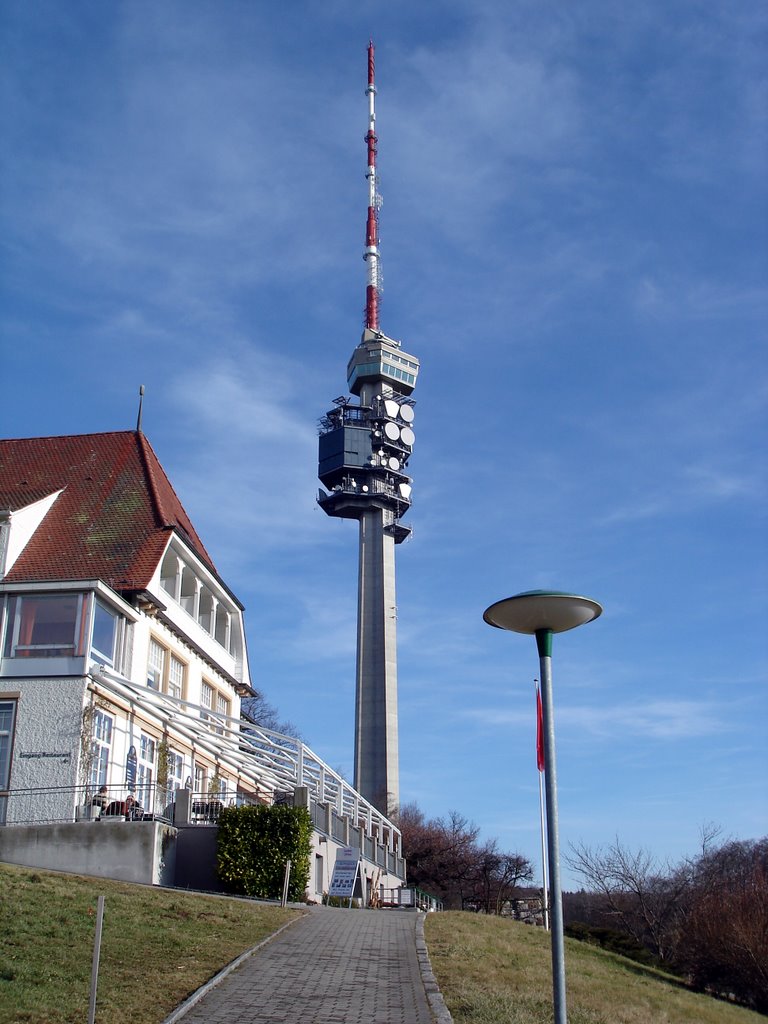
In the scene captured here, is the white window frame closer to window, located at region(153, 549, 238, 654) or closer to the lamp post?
window, located at region(153, 549, 238, 654)

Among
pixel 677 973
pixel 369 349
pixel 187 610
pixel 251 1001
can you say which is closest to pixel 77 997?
pixel 251 1001

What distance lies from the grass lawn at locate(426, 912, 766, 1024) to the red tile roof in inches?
497

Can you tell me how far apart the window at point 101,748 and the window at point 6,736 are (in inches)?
76.4

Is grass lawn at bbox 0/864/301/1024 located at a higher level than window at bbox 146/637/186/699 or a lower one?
lower

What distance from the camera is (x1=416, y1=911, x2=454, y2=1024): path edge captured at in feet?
39.3

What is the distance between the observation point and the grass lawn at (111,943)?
11.4m

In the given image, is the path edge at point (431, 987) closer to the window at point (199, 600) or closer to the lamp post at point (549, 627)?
the lamp post at point (549, 627)

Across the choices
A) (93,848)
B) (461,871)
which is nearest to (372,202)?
(461,871)

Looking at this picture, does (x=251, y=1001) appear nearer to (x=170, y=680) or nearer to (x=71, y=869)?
(x=71, y=869)

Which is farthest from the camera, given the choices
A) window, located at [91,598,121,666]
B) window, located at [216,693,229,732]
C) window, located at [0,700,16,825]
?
window, located at [216,693,229,732]

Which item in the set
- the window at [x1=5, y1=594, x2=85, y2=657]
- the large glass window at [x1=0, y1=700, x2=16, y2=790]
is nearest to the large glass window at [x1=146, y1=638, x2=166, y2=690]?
the window at [x1=5, y1=594, x2=85, y2=657]

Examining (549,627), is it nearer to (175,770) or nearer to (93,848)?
(93,848)

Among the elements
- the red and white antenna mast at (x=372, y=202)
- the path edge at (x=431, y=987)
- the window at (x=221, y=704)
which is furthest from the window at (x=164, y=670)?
the red and white antenna mast at (x=372, y=202)

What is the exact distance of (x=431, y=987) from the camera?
13820 millimetres
